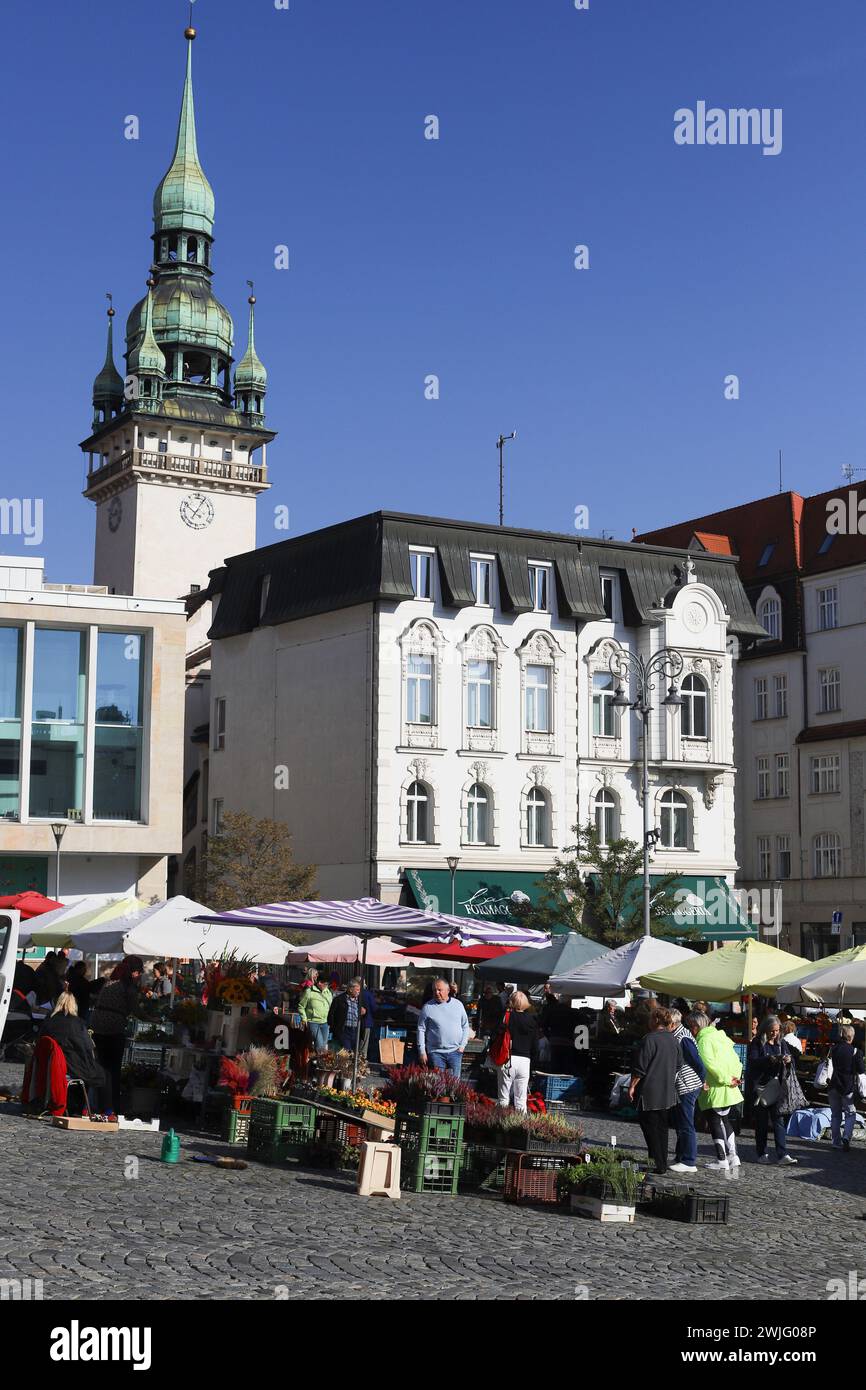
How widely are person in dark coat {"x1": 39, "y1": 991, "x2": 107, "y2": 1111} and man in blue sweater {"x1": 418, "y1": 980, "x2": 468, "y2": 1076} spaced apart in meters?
3.71

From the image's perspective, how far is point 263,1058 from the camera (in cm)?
2036

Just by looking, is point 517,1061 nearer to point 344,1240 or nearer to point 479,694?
point 344,1240

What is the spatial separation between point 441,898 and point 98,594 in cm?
1330


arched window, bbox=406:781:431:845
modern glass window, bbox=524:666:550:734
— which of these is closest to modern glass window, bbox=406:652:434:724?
arched window, bbox=406:781:431:845

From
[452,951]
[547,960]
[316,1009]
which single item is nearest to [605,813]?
[452,951]

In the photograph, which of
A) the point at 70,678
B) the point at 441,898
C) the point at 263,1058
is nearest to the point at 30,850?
the point at 70,678

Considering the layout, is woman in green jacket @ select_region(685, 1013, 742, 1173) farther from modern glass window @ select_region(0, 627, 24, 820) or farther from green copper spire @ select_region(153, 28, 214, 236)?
green copper spire @ select_region(153, 28, 214, 236)

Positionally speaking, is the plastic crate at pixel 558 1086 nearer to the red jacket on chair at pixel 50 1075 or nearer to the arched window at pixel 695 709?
the red jacket on chair at pixel 50 1075

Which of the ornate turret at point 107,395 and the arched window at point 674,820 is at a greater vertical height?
the ornate turret at point 107,395

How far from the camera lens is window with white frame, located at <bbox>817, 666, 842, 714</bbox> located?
65.6m

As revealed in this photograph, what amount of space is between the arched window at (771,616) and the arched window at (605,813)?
40.2ft

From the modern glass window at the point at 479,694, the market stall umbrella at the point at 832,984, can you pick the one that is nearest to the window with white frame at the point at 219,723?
the modern glass window at the point at 479,694

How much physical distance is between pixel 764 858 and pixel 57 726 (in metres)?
28.3

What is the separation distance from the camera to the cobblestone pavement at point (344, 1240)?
1146 cm
